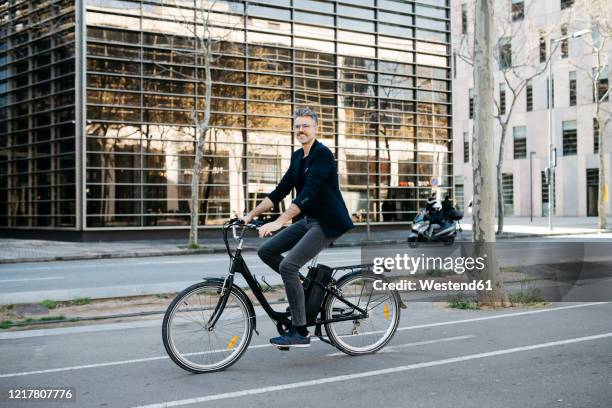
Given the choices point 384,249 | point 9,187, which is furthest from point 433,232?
point 9,187

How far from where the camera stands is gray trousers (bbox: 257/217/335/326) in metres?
5.59

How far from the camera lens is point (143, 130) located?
82.9ft

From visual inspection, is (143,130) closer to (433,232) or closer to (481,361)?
(433,232)

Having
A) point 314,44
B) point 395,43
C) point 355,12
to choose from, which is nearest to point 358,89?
point 314,44

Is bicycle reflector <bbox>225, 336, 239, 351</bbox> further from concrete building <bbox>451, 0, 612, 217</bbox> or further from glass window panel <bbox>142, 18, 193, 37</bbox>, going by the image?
concrete building <bbox>451, 0, 612, 217</bbox>

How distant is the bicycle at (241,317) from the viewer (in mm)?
5281

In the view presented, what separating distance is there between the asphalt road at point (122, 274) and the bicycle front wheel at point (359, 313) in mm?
2908

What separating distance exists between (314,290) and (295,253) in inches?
16.6

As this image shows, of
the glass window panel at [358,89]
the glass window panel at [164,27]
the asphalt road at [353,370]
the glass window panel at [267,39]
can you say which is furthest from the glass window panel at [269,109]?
the asphalt road at [353,370]

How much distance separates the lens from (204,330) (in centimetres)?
543

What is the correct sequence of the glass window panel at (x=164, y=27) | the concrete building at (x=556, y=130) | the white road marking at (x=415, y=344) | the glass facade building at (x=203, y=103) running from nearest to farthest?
the white road marking at (x=415, y=344)
the glass facade building at (x=203, y=103)
the glass window panel at (x=164, y=27)
the concrete building at (x=556, y=130)

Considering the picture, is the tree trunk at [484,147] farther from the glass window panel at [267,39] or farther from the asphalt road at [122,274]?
the glass window panel at [267,39]

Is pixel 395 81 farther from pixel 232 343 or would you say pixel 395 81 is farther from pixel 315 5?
pixel 232 343

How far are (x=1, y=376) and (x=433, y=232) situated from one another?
16865 mm
